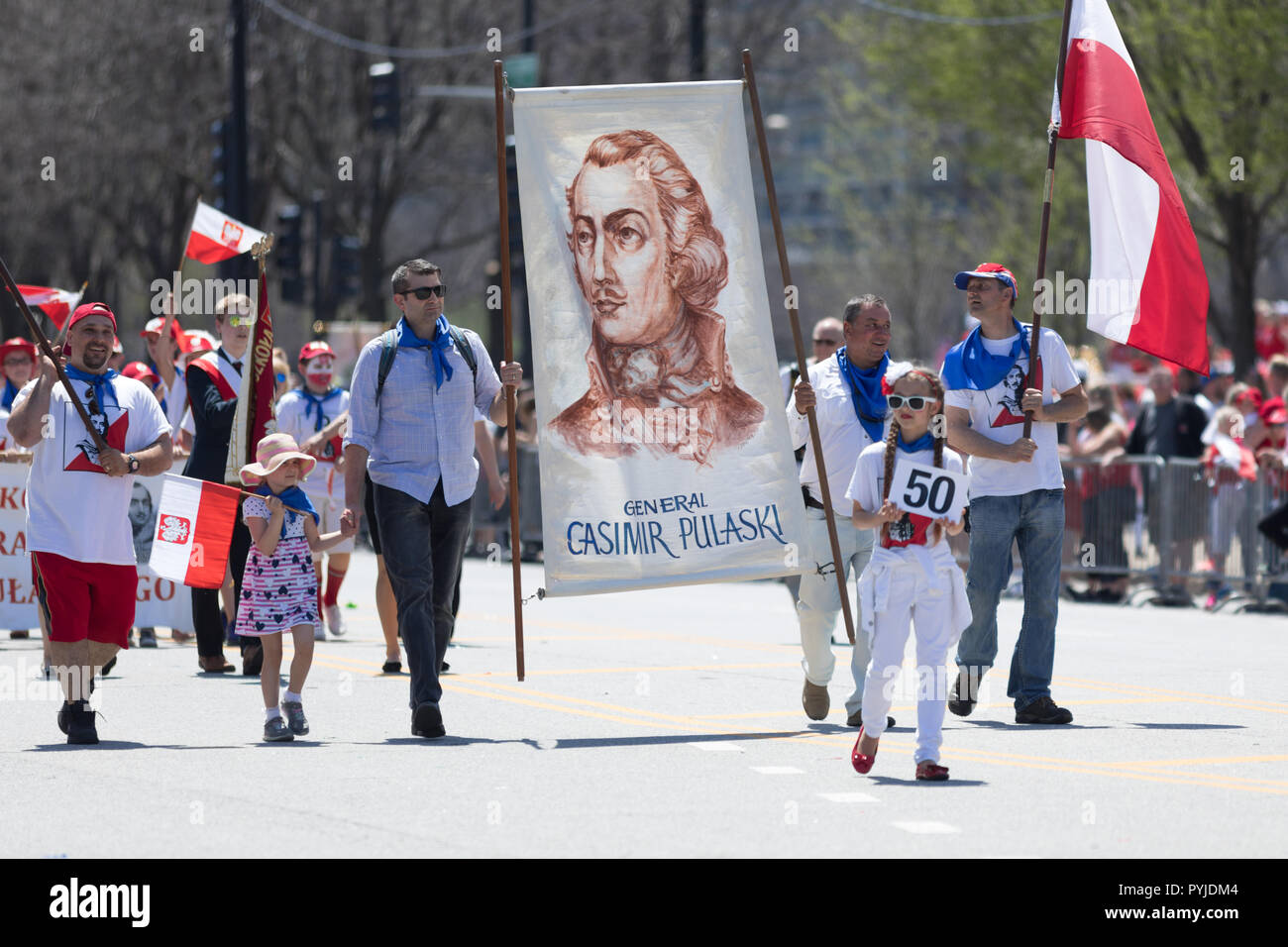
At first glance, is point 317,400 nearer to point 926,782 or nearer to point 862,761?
point 862,761

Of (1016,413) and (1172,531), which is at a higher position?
(1016,413)

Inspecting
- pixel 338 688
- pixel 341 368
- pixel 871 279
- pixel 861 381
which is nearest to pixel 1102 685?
pixel 861 381

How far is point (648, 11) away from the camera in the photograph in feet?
130

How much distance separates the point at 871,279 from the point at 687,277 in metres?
42.7

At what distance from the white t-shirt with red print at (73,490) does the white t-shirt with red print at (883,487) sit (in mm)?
3288

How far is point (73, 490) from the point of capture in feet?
30.6

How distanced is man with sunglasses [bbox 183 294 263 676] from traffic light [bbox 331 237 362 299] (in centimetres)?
1596

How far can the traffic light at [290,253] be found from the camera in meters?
28.3

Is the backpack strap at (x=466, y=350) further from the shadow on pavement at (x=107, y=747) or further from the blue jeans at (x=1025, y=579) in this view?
the blue jeans at (x=1025, y=579)

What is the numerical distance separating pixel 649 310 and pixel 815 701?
191 centimetres

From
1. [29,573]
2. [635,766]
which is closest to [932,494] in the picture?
[635,766]

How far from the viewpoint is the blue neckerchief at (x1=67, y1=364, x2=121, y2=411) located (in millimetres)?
9406

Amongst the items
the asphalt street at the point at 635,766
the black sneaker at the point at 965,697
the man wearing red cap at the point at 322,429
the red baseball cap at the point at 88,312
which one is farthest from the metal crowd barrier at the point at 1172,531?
the red baseball cap at the point at 88,312
